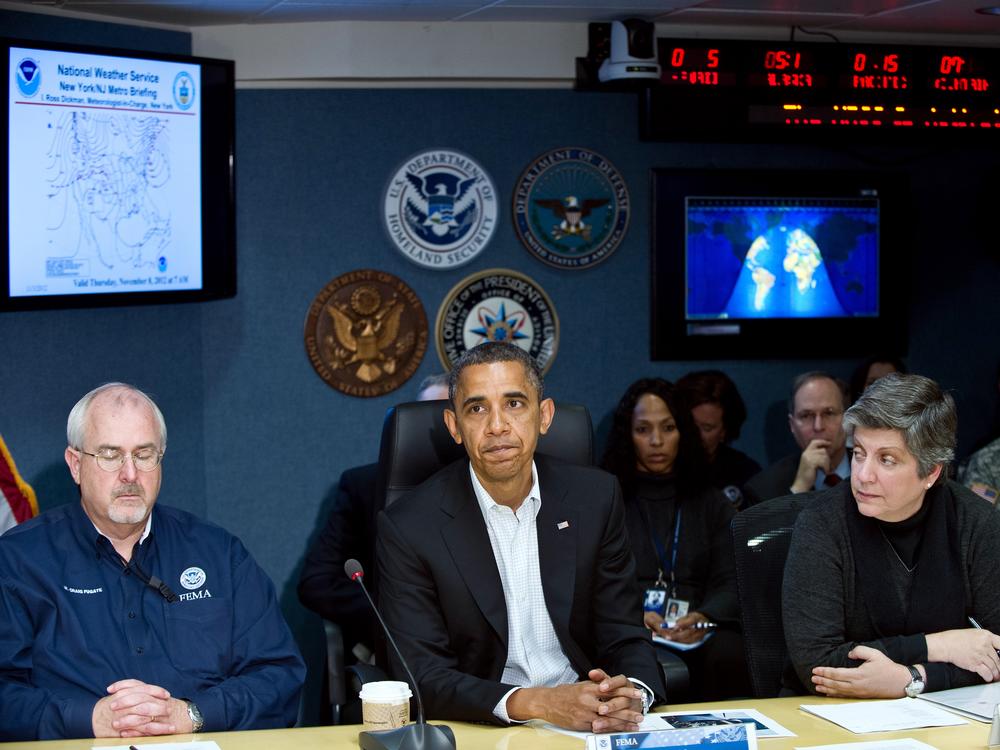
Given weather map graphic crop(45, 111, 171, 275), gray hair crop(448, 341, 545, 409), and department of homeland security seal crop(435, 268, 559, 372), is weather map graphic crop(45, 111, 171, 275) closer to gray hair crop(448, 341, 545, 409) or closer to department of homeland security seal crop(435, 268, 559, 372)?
department of homeland security seal crop(435, 268, 559, 372)

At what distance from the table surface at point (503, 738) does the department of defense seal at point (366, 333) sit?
244 centimetres

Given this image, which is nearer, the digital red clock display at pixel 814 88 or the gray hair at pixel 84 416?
the gray hair at pixel 84 416

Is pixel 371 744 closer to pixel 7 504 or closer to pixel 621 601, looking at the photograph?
pixel 621 601

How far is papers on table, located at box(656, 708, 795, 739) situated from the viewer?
2.50m

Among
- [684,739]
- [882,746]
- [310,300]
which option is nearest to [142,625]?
[684,739]

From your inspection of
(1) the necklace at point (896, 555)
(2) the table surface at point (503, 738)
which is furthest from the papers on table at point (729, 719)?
(1) the necklace at point (896, 555)

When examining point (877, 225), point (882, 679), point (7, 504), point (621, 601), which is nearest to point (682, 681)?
point (621, 601)

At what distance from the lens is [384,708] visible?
8.18ft

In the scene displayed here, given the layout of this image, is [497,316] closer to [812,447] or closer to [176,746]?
[812,447]

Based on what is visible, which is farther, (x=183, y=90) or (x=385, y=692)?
(x=183, y=90)

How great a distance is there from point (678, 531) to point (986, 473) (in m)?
0.95

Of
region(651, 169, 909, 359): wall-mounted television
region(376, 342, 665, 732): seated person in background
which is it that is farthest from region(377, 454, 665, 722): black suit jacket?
region(651, 169, 909, 359): wall-mounted television

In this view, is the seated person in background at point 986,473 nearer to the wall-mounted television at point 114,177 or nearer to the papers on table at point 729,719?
the papers on table at point 729,719

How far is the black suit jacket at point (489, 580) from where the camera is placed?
2.91 meters
